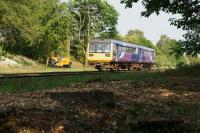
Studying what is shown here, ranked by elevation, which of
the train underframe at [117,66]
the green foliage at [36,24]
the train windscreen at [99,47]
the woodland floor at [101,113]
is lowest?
the woodland floor at [101,113]

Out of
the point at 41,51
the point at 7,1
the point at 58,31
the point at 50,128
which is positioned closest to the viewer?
the point at 50,128

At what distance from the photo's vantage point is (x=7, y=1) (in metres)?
49.8

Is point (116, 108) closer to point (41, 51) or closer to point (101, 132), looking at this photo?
point (101, 132)

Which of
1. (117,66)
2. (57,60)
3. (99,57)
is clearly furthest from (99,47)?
(57,60)

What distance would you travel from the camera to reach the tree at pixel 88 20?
8812 cm

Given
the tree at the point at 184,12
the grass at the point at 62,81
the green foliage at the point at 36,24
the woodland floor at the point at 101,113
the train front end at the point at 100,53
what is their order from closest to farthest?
the woodland floor at the point at 101,113
the grass at the point at 62,81
the tree at the point at 184,12
the train front end at the point at 100,53
the green foliage at the point at 36,24

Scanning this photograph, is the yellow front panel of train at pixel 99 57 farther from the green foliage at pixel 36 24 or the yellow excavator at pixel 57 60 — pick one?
the yellow excavator at pixel 57 60

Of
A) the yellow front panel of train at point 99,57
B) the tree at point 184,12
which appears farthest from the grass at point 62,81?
the yellow front panel of train at point 99,57

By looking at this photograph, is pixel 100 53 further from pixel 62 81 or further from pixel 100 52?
pixel 62 81

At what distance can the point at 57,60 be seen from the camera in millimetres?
63531

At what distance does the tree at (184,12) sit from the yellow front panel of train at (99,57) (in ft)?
68.4

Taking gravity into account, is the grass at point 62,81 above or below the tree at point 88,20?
below

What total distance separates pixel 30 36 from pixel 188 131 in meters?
45.2

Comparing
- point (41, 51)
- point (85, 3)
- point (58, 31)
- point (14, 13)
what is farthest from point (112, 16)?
point (14, 13)
